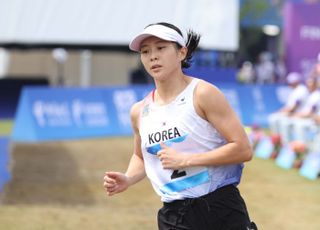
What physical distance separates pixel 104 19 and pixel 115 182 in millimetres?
19775

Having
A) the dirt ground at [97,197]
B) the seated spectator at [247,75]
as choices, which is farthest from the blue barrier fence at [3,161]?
the seated spectator at [247,75]

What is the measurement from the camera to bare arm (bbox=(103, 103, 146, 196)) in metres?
4.18

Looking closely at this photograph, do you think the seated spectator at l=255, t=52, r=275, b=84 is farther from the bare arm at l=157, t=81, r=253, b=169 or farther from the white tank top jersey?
the bare arm at l=157, t=81, r=253, b=169

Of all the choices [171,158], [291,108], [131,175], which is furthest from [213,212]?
[291,108]

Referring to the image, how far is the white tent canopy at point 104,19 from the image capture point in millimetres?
22438

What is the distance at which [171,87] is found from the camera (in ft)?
13.3

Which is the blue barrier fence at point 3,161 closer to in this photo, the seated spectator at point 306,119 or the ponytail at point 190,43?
the seated spectator at point 306,119

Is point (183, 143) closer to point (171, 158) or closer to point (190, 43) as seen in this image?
point (171, 158)

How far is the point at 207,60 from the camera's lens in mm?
27031

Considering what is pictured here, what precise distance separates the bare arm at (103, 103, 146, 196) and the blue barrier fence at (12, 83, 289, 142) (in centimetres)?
1315

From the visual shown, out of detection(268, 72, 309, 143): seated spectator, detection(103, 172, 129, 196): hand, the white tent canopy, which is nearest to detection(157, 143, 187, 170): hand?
detection(103, 172, 129, 196): hand

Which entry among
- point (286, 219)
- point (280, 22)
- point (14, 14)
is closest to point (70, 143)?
point (14, 14)

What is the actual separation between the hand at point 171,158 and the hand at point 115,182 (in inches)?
14.7

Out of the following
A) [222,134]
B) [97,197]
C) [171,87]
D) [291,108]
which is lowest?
[291,108]
